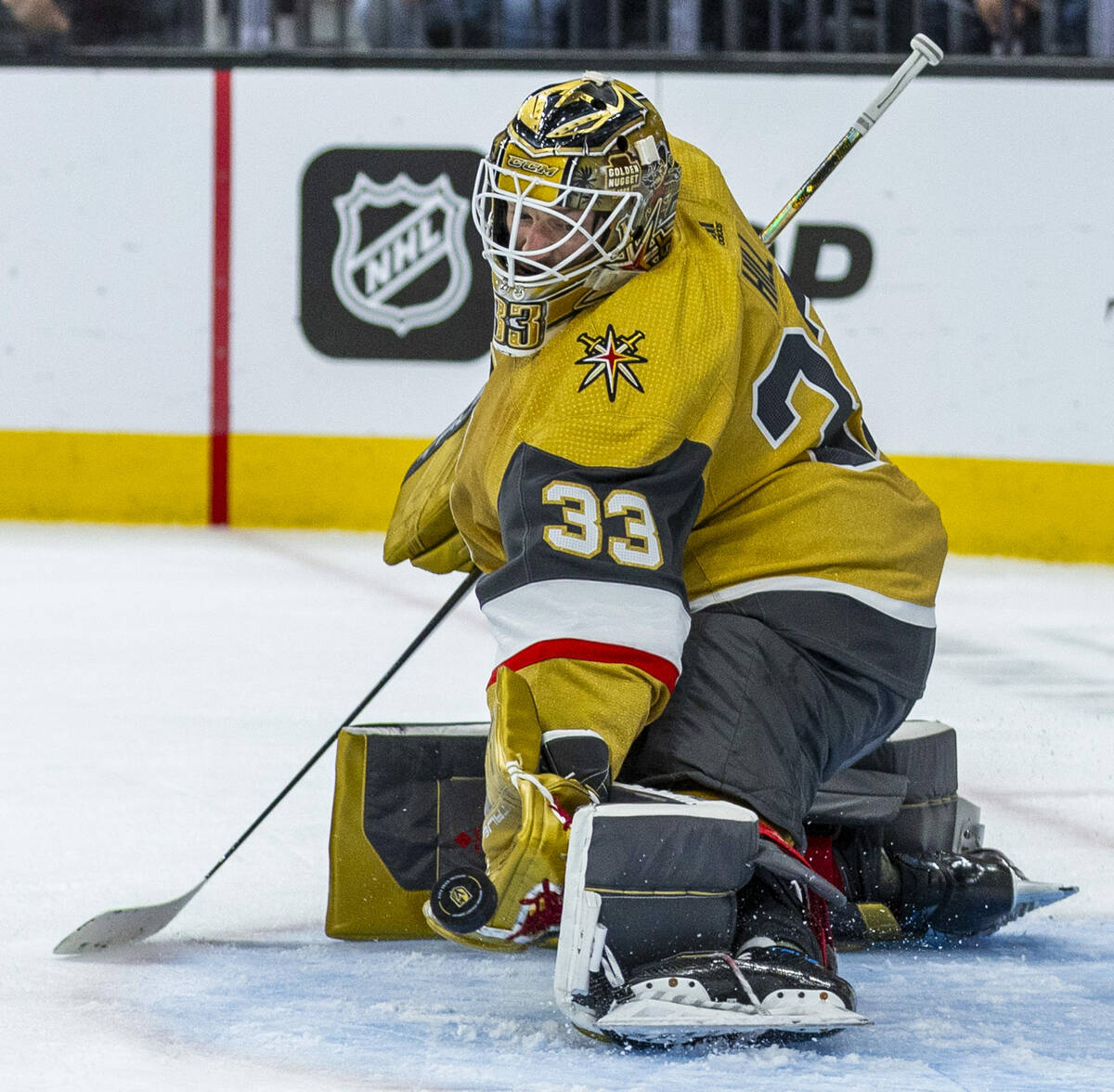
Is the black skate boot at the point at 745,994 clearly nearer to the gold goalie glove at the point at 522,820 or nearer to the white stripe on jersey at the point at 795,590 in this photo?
→ the gold goalie glove at the point at 522,820

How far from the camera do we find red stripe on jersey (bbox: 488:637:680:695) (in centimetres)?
173

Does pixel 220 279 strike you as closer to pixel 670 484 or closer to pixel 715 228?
pixel 715 228

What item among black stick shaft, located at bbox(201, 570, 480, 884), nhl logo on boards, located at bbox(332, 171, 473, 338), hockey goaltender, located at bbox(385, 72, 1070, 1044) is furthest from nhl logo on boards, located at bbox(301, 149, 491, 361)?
hockey goaltender, located at bbox(385, 72, 1070, 1044)

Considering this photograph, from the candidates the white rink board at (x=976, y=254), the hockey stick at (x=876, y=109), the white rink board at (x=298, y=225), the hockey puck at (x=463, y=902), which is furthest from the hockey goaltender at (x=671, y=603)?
the white rink board at (x=298, y=225)

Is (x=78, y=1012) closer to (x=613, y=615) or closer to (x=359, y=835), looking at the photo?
(x=359, y=835)

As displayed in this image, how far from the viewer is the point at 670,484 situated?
5.82 feet

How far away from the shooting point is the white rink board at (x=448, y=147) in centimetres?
545

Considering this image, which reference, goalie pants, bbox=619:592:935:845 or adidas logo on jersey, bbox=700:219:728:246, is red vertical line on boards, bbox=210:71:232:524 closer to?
adidas logo on jersey, bbox=700:219:728:246

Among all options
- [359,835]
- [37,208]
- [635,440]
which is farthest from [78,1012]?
[37,208]

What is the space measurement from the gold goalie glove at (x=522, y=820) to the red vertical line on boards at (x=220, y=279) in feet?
14.3

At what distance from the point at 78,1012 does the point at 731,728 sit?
2.29 feet

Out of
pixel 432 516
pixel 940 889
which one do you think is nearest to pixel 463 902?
pixel 432 516

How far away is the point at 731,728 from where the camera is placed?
6.21 ft

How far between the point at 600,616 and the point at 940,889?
0.69 m
